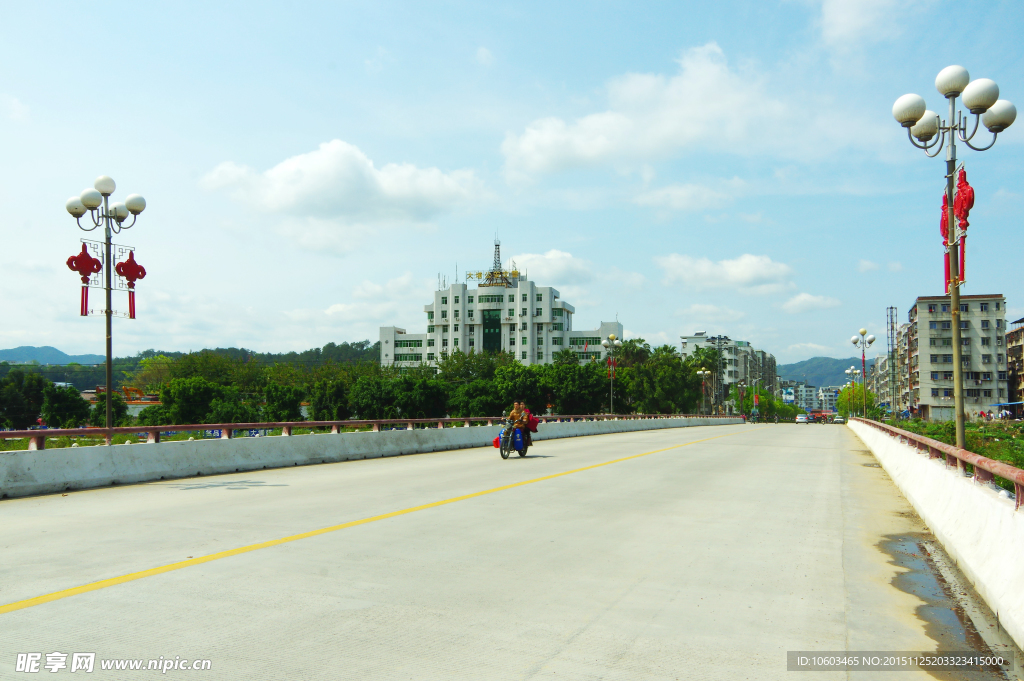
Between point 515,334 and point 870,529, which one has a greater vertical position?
point 515,334

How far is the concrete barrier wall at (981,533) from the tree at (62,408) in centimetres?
11230

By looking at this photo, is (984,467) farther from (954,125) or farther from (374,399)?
(374,399)

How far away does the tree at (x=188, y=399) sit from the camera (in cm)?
10883

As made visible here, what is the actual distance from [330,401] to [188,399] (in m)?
20.8

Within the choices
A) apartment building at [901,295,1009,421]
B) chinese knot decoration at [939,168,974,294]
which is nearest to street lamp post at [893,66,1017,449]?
chinese knot decoration at [939,168,974,294]

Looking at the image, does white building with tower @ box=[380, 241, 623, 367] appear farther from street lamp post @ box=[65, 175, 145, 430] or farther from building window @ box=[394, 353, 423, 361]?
street lamp post @ box=[65, 175, 145, 430]

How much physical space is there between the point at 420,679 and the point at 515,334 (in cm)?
15400

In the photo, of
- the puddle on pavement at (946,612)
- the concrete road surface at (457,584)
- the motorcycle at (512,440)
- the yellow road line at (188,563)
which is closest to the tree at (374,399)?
the motorcycle at (512,440)

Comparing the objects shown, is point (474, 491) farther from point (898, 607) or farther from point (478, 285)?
point (478, 285)

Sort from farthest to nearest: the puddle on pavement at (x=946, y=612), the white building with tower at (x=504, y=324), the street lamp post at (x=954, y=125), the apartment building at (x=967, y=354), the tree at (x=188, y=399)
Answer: the white building with tower at (x=504, y=324) → the apartment building at (x=967, y=354) → the tree at (x=188, y=399) → the street lamp post at (x=954, y=125) → the puddle on pavement at (x=946, y=612)

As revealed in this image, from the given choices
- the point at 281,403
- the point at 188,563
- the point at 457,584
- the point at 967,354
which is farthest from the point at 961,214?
the point at 967,354

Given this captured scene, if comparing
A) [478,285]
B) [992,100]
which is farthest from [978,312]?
[992,100]

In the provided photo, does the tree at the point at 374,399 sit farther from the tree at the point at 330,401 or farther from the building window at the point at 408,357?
the building window at the point at 408,357

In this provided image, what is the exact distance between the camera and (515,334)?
158250mm
